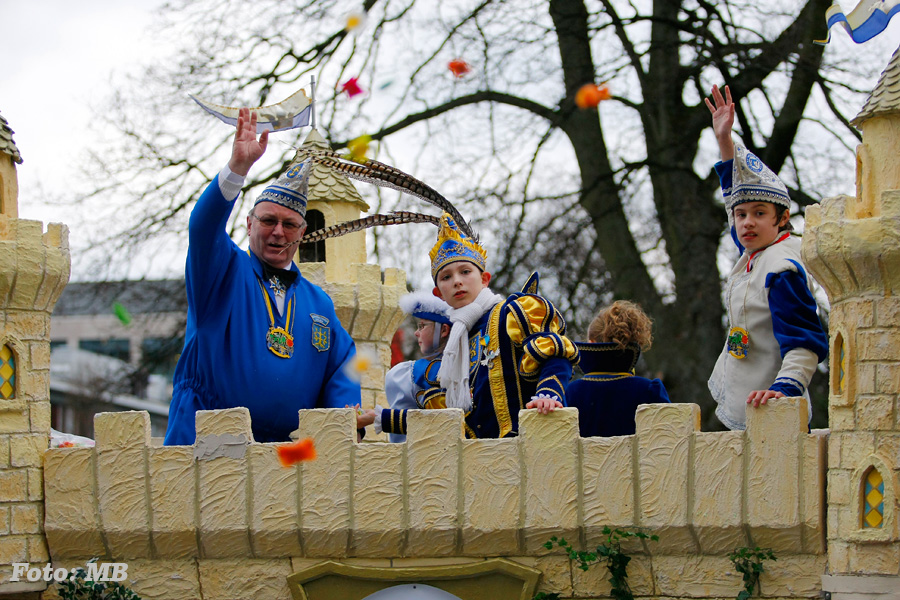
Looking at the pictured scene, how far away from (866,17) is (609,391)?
209cm

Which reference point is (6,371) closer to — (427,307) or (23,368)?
(23,368)

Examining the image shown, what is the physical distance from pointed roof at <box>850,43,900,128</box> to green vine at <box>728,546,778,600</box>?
1.79 meters

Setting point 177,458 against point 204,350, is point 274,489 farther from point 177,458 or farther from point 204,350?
point 204,350

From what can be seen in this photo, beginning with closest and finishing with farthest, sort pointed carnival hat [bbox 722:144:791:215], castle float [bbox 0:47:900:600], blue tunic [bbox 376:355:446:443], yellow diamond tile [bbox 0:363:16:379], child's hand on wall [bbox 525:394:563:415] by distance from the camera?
castle float [bbox 0:47:900:600] < child's hand on wall [bbox 525:394:563:415] < yellow diamond tile [bbox 0:363:16:379] < pointed carnival hat [bbox 722:144:791:215] < blue tunic [bbox 376:355:446:443]

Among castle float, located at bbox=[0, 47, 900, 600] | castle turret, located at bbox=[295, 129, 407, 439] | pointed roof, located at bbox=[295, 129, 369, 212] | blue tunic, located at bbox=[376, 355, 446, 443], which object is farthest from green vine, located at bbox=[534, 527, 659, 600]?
pointed roof, located at bbox=[295, 129, 369, 212]

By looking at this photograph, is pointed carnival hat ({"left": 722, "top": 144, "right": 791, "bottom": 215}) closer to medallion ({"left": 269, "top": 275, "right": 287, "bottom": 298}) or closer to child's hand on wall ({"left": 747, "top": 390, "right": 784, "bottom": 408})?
child's hand on wall ({"left": 747, "top": 390, "right": 784, "bottom": 408})

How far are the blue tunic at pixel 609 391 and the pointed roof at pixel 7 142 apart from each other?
9.03ft

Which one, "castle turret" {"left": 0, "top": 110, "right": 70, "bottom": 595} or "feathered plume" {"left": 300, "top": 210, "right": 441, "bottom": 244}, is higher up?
"feathered plume" {"left": 300, "top": 210, "right": 441, "bottom": 244}

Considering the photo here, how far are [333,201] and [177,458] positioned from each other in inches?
137

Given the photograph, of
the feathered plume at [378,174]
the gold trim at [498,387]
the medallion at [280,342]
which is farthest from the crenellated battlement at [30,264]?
the gold trim at [498,387]

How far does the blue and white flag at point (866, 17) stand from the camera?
5316 mm

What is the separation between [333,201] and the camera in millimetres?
8633

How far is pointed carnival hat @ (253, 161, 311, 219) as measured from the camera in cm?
620

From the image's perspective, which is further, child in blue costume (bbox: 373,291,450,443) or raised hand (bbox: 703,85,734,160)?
child in blue costume (bbox: 373,291,450,443)
